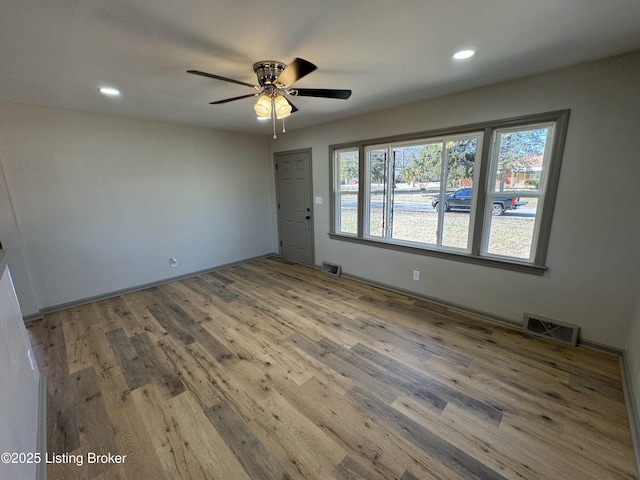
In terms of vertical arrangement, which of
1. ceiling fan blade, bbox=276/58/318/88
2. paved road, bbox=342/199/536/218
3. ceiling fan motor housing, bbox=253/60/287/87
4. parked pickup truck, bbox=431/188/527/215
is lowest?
paved road, bbox=342/199/536/218

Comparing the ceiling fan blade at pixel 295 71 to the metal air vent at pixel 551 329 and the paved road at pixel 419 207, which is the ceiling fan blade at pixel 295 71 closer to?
the paved road at pixel 419 207

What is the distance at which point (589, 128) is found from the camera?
2.22 meters

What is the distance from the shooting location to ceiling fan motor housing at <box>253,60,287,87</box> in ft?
6.61

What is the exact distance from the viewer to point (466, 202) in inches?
119

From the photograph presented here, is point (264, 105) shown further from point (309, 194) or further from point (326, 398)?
point (309, 194)

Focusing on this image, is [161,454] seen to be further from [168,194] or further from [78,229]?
[168,194]

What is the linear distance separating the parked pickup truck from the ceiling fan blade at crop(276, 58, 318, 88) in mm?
2206

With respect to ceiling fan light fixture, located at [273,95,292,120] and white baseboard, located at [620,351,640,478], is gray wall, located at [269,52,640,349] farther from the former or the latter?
ceiling fan light fixture, located at [273,95,292,120]

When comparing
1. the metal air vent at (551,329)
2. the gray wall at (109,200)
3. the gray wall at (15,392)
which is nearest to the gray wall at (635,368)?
the metal air vent at (551,329)

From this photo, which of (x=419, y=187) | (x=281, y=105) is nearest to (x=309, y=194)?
(x=419, y=187)

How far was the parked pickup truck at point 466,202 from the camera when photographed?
2.73m

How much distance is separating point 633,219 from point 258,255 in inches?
201

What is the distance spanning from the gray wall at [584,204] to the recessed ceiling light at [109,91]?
3.28 metres

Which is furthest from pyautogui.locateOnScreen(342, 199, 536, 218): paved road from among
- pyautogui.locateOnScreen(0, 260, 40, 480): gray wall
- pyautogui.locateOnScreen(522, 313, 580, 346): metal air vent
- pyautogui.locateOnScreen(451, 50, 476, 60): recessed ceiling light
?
pyautogui.locateOnScreen(0, 260, 40, 480): gray wall
